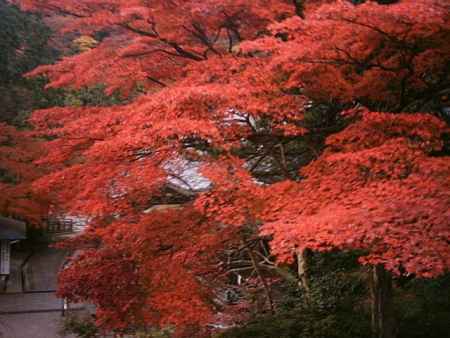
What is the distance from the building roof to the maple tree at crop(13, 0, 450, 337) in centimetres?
907

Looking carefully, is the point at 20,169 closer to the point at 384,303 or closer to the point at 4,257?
the point at 4,257

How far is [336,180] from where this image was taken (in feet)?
22.4

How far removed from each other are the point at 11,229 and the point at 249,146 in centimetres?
1160

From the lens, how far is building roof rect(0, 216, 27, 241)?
715 inches

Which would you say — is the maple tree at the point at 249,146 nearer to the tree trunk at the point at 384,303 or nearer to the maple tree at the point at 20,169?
the tree trunk at the point at 384,303

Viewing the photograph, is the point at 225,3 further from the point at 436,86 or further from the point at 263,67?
the point at 436,86

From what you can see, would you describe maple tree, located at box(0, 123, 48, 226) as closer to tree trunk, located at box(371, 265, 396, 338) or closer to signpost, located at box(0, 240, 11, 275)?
signpost, located at box(0, 240, 11, 275)

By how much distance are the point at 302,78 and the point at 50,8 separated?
497 cm

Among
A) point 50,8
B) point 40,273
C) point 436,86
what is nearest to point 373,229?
point 436,86

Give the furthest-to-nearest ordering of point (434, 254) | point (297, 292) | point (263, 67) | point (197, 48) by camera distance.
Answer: point (297, 292)
point (197, 48)
point (263, 67)
point (434, 254)

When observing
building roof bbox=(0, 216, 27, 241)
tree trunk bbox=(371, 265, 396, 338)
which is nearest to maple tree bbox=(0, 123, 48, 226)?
building roof bbox=(0, 216, 27, 241)

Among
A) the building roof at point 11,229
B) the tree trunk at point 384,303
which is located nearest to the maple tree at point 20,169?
the building roof at point 11,229

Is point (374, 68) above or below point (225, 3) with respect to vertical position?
below

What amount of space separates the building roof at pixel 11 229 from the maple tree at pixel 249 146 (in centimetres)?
907
